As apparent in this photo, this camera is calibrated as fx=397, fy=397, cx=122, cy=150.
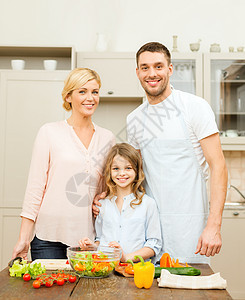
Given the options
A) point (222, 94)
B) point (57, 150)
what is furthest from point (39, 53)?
point (57, 150)

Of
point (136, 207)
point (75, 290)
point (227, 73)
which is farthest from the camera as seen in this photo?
point (227, 73)

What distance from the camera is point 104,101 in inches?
154

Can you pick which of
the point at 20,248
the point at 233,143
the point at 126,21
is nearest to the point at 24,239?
the point at 20,248

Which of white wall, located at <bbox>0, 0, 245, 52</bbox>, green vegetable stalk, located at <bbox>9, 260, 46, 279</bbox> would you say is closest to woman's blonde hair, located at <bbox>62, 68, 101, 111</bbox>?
green vegetable stalk, located at <bbox>9, 260, 46, 279</bbox>

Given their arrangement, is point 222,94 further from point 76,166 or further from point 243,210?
point 76,166

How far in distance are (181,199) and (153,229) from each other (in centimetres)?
20

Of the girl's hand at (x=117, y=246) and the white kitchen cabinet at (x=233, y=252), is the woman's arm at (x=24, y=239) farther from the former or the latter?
Answer: the white kitchen cabinet at (x=233, y=252)

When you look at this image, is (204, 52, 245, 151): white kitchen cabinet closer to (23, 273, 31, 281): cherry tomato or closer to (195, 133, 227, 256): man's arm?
(195, 133, 227, 256): man's arm

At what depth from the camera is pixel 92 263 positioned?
1.42 m

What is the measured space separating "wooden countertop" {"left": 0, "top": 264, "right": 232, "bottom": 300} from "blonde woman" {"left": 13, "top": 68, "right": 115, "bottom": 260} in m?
0.47

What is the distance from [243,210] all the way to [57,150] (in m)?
2.22

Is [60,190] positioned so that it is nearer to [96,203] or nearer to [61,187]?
[61,187]

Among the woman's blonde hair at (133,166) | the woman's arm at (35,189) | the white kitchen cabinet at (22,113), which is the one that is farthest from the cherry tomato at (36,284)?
the white kitchen cabinet at (22,113)

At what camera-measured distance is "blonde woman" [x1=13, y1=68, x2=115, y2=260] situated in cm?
189
